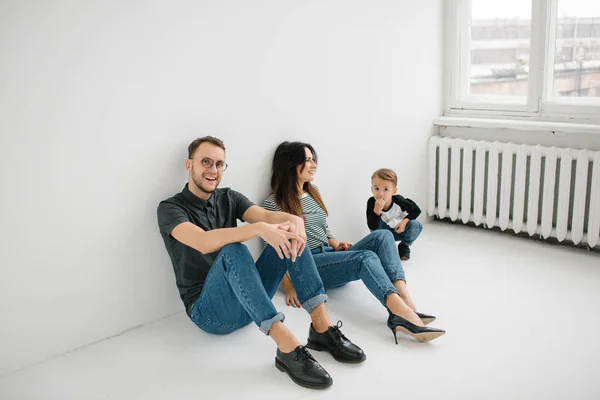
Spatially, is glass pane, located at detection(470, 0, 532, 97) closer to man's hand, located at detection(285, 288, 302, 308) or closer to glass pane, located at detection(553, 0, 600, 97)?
glass pane, located at detection(553, 0, 600, 97)

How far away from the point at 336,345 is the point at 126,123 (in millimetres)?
1219

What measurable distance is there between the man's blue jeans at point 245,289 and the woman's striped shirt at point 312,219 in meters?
0.47

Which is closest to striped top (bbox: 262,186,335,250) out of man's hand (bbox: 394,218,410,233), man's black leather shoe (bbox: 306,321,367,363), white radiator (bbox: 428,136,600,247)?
man's hand (bbox: 394,218,410,233)

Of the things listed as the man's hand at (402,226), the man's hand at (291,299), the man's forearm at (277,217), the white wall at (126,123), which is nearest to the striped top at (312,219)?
the white wall at (126,123)

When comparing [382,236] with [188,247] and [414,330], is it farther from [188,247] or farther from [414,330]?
[188,247]

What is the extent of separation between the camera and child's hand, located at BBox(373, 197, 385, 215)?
3.34 metres

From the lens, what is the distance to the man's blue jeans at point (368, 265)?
2660 mm

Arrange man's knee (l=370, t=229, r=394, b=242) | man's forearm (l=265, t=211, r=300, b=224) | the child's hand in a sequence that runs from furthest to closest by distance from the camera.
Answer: the child's hand < man's knee (l=370, t=229, r=394, b=242) < man's forearm (l=265, t=211, r=300, b=224)

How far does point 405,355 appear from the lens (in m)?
2.43

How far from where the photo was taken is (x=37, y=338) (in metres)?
2.40

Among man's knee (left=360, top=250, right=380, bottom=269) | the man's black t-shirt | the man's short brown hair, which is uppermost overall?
the man's short brown hair

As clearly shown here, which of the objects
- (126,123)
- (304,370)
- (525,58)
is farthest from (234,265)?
(525,58)

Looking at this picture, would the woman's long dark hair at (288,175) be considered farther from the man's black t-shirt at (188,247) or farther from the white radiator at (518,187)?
the white radiator at (518,187)

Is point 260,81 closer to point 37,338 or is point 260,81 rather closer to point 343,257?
point 343,257
